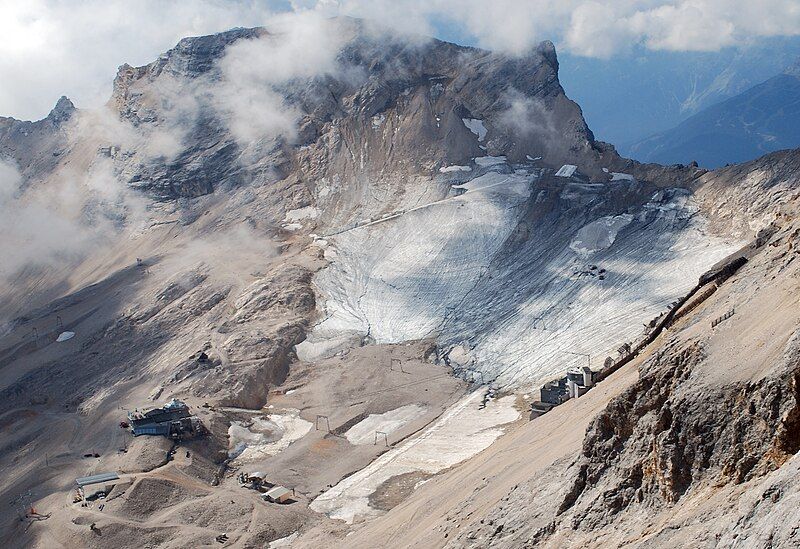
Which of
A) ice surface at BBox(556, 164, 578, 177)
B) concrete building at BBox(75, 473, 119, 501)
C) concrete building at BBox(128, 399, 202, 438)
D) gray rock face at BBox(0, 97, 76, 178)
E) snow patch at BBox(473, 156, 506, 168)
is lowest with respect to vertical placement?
concrete building at BBox(75, 473, 119, 501)

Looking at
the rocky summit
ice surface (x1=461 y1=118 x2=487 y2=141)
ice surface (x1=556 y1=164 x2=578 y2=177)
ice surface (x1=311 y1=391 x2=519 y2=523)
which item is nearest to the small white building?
the rocky summit

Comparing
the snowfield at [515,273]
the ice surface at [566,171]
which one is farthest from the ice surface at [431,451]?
the ice surface at [566,171]

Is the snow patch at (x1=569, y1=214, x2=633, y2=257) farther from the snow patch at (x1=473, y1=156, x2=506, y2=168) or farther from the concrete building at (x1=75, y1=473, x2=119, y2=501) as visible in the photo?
the concrete building at (x1=75, y1=473, x2=119, y2=501)

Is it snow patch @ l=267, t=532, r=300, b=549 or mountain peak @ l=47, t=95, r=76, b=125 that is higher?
mountain peak @ l=47, t=95, r=76, b=125

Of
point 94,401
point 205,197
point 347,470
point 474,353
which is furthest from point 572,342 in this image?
point 205,197

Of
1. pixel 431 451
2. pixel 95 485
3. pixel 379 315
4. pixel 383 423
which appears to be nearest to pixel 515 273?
pixel 379 315

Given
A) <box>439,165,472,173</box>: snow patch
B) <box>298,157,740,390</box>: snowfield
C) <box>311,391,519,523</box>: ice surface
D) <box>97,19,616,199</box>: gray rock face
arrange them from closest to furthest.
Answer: <box>311,391,519,523</box>: ice surface → <box>298,157,740,390</box>: snowfield → <box>439,165,472,173</box>: snow patch → <box>97,19,616,199</box>: gray rock face

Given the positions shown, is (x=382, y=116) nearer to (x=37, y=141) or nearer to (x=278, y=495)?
(x=37, y=141)

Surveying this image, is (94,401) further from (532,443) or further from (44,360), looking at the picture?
(532,443)
